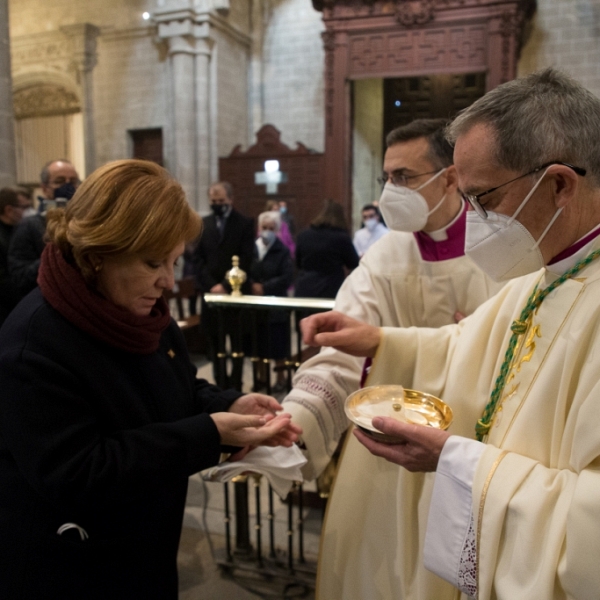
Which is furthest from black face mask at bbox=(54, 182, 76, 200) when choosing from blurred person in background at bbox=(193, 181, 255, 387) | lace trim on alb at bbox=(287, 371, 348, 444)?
lace trim on alb at bbox=(287, 371, 348, 444)

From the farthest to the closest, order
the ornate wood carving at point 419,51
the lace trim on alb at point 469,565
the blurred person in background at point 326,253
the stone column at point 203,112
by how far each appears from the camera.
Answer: the stone column at point 203,112
the ornate wood carving at point 419,51
the blurred person in background at point 326,253
the lace trim on alb at point 469,565

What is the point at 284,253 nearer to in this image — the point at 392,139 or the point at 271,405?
the point at 392,139

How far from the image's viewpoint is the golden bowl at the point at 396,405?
4.99 feet

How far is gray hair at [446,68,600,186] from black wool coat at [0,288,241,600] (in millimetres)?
935

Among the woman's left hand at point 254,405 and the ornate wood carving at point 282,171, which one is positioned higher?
the ornate wood carving at point 282,171

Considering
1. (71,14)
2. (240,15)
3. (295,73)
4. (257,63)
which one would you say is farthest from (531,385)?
(71,14)

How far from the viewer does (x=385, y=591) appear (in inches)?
67.7

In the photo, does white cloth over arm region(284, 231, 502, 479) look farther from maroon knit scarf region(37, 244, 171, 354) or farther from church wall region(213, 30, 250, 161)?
church wall region(213, 30, 250, 161)

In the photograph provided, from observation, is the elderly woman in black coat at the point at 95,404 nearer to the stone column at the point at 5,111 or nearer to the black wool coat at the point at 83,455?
the black wool coat at the point at 83,455

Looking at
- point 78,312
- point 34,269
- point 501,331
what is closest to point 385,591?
point 501,331

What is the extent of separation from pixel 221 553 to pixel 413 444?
173 centimetres

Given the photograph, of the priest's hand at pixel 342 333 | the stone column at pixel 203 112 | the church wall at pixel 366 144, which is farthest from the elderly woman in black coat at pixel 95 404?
the church wall at pixel 366 144

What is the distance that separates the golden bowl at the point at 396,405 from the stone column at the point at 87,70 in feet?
37.2

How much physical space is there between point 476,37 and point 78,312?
31.1ft
